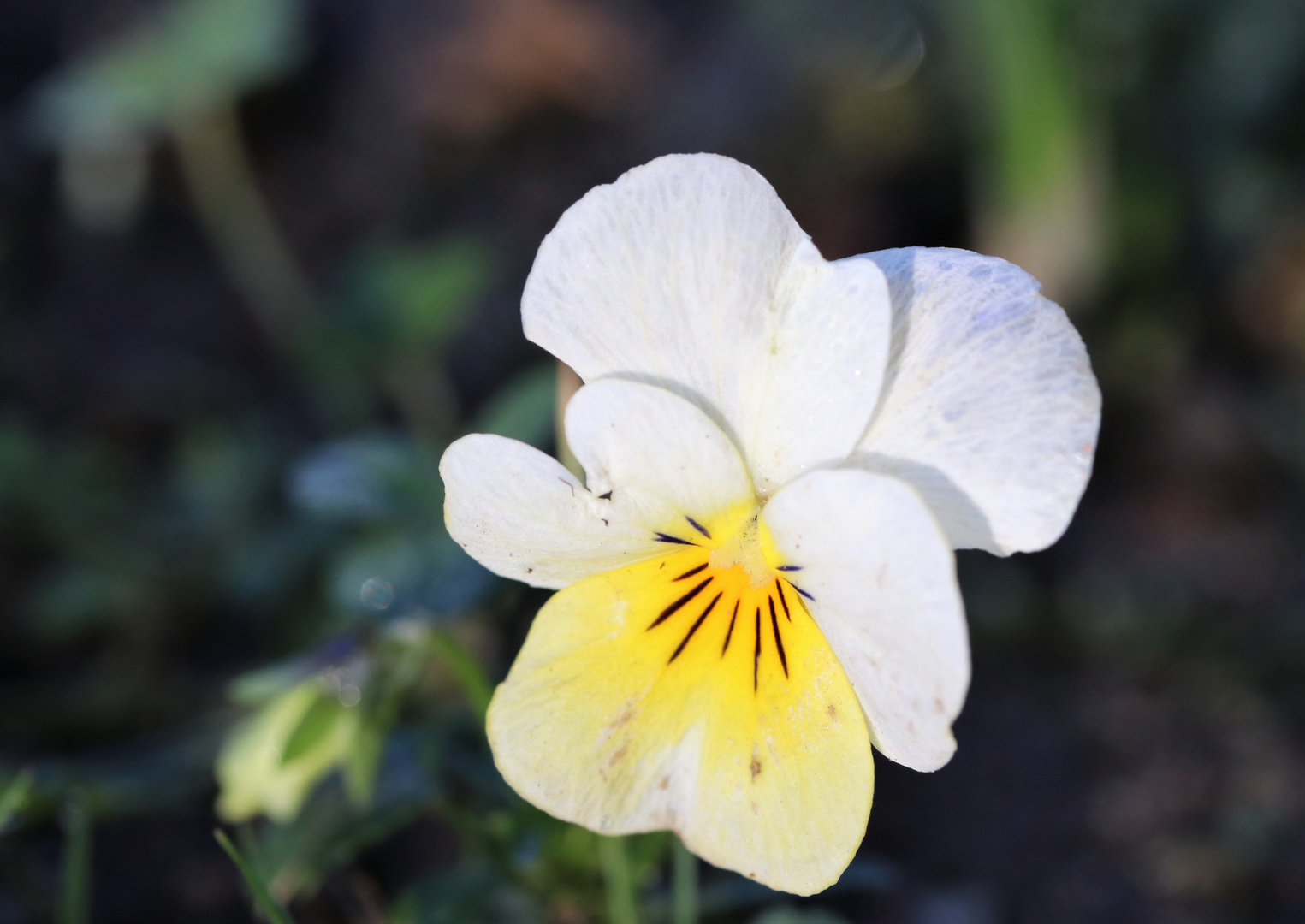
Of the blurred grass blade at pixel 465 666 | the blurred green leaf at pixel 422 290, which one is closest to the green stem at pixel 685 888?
the blurred grass blade at pixel 465 666

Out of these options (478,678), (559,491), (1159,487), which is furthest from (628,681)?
(1159,487)

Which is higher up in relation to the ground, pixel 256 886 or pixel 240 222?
pixel 256 886

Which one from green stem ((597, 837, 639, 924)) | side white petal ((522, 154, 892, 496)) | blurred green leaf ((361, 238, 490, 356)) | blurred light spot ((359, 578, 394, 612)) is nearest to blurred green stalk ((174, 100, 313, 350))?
blurred green leaf ((361, 238, 490, 356))

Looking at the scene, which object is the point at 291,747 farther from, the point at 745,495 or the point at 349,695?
the point at 745,495

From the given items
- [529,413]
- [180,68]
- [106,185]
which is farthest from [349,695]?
[106,185]

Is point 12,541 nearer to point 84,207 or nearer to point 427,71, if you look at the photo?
point 84,207
